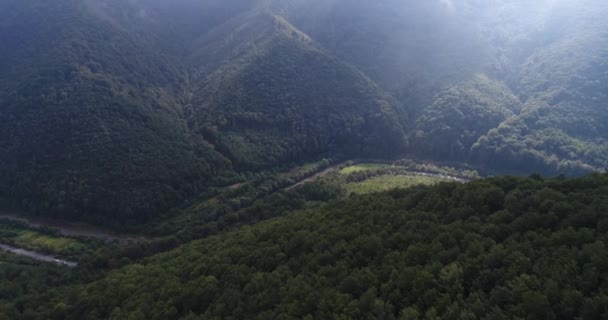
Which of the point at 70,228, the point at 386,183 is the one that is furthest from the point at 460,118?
the point at 70,228

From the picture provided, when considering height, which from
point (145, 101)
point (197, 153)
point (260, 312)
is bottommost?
point (260, 312)

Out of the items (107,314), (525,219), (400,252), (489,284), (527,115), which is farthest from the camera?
(527,115)

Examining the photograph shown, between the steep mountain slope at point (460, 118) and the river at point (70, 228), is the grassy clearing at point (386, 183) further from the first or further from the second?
the river at point (70, 228)

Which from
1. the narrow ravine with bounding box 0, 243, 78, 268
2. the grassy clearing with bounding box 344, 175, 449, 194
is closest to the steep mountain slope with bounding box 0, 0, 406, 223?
the narrow ravine with bounding box 0, 243, 78, 268

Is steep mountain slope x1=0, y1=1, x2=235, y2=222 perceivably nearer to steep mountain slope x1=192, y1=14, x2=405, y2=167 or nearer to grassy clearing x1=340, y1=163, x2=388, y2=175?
steep mountain slope x1=192, y1=14, x2=405, y2=167

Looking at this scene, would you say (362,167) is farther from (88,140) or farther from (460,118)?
(88,140)

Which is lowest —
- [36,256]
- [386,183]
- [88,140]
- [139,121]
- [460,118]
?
[386,183]

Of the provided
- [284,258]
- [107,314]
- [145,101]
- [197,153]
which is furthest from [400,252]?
[145,101]

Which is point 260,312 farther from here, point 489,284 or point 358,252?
point 489,284
